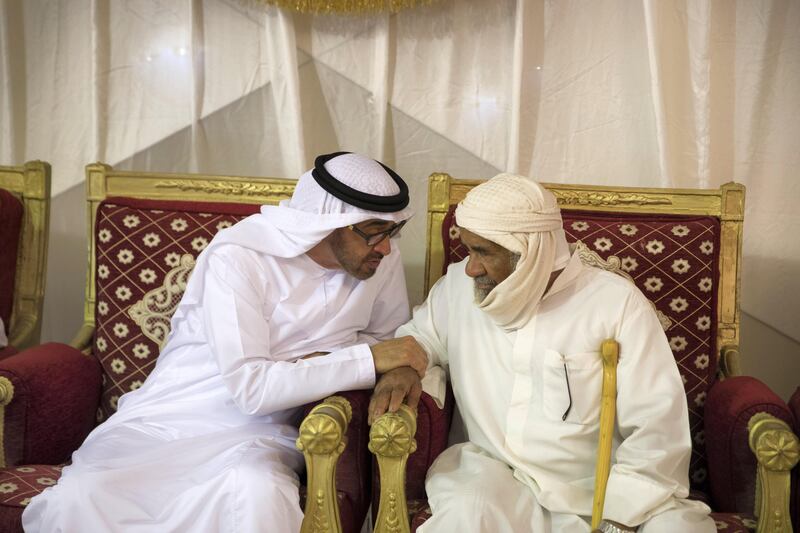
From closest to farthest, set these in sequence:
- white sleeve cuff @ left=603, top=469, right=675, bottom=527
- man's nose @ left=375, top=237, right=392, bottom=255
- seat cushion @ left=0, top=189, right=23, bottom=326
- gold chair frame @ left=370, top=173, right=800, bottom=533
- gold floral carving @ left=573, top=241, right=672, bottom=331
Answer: white sleeve cuff @ left=603, top=469, right=675, bottom=527 < man's nose @ left=375, top=237, right=392, bottom=255 < gold floral carving @ left=573, top=241, right=672, bottom=331 < gold chair frame @ left=370, top=173, right=800, bottom=533 < seat cushion @ left=0, top=189, right=23, bottom=326

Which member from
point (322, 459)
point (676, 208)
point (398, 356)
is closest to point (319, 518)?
point (322, 459)

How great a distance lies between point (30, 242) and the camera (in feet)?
13.2

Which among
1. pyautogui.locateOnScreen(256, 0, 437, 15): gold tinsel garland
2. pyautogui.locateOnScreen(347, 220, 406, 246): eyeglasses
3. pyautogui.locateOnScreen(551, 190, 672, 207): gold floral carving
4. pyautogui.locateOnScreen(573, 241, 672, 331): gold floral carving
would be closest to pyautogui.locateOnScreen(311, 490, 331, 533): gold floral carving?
pyautogui.locateOnScreen(347, 220, 406, 246): eyeglasses

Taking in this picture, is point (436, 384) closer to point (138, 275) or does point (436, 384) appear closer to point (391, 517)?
point (391, 517)

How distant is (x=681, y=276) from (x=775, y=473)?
954 millimetres

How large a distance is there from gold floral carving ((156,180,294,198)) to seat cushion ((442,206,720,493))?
119cm

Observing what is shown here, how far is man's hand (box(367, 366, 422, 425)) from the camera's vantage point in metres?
2.90

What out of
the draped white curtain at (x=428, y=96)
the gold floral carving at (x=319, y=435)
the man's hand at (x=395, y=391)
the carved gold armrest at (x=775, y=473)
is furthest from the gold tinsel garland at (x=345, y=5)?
the carved gold armrest at (x=775, y=473)

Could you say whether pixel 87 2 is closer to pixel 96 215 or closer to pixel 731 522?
pixel 96 215

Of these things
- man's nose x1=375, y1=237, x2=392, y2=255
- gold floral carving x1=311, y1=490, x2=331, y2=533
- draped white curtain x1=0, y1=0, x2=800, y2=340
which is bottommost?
gold floral carving x1=311, y1=490, x2=331, y2=533

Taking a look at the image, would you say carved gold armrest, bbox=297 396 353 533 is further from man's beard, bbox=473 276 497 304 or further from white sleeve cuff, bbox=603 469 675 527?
white sleeve cuff, bbox=603 469 675 527

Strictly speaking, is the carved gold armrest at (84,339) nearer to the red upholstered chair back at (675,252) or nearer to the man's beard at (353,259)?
the man's beard at (353,259)

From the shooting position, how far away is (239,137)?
4.46 metres

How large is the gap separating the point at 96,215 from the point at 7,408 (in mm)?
967
